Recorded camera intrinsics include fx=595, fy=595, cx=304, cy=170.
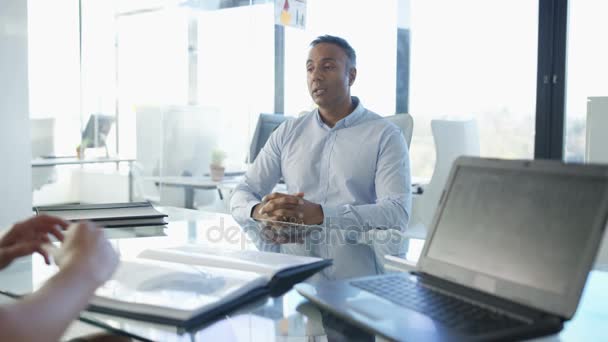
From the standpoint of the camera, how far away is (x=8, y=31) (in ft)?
9.45

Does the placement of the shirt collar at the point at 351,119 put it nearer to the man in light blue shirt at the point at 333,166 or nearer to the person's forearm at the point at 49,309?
the man in light blue shirt at the point at 333,166

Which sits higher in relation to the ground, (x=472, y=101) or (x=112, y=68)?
(x=112, y=68)

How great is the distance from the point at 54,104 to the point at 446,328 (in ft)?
18.4

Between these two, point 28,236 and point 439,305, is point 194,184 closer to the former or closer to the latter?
point 28,236

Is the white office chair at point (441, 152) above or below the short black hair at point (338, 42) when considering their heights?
below

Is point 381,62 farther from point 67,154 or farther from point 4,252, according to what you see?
point 4,252

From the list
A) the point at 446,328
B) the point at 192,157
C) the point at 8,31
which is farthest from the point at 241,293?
the point at 192,157

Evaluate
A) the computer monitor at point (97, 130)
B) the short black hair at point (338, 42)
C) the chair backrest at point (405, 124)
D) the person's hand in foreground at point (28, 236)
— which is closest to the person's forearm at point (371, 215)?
the chair backrest at point (405, 124)

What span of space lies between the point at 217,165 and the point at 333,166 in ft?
7.98

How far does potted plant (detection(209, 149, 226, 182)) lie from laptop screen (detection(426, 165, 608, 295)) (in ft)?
12.1

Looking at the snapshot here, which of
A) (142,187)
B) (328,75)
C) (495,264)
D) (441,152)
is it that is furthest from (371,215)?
(142,187)

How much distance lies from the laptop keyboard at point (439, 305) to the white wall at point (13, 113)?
250 cm

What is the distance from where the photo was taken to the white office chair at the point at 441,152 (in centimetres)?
314

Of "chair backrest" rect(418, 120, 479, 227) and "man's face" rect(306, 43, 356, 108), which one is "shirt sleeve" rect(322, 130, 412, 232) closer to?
"man's face" rect(306, 43, 356, 108)
